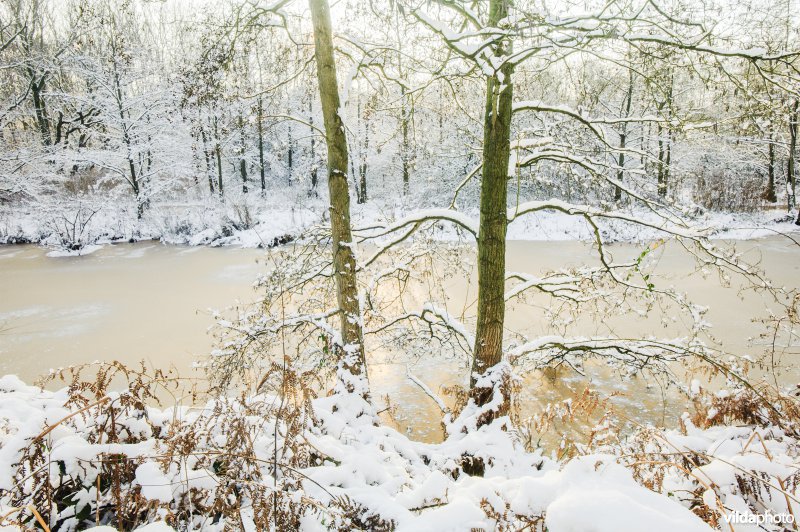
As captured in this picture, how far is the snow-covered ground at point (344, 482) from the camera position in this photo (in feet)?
4.99

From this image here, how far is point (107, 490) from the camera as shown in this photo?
184 centimetres

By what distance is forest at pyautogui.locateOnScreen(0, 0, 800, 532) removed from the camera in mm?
1800

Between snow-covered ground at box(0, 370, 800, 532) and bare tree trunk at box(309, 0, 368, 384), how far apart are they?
181cm

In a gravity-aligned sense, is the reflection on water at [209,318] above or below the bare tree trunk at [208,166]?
below

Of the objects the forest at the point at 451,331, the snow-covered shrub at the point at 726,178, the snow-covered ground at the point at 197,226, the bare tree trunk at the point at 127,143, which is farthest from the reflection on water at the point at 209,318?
the bare tree trunk at the point at 127,143

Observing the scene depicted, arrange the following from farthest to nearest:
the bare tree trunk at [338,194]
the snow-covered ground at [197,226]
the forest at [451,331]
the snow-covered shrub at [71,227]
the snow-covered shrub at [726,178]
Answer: the snow-covered shrub at [726,178]
the snow-covered ground at [197,226]
the snow-covered shrub at [71,227]
the bare tree trunk at [338,194]
the forest at [451,331]

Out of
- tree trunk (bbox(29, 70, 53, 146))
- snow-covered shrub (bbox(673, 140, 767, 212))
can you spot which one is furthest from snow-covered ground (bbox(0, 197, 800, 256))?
tree trunk (bbox(29, 70, 53, 146))

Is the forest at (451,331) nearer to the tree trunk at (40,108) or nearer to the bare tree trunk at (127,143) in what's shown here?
the bare tree trunk at (127,143)

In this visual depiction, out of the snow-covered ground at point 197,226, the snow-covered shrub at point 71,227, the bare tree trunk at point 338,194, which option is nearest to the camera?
the bare tree trunk at point 338,194

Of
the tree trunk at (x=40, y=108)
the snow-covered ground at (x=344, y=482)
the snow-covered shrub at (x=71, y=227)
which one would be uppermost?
the tree trunk at (x=40, y=108)

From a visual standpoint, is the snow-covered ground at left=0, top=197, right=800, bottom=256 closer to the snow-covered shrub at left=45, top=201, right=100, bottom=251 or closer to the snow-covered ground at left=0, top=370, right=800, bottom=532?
the snow-covered shrub at left=45, top=201, right=100, bottom=251

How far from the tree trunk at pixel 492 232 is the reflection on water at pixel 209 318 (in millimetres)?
808

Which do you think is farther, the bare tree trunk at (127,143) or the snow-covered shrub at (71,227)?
the bare tree trunk at (127,143)

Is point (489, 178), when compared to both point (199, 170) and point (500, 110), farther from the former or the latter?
point (199, 170)
